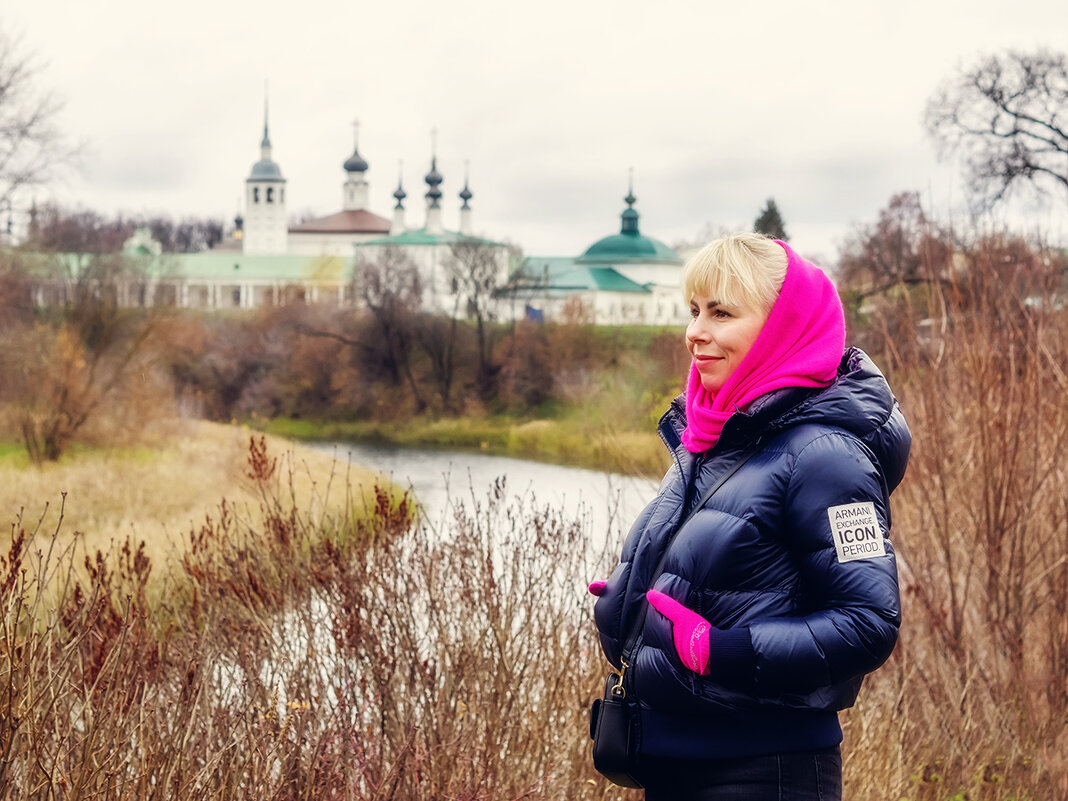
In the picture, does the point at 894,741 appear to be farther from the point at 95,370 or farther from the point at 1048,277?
the point at 95,370

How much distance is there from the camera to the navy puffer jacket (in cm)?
187

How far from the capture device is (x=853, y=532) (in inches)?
73.1

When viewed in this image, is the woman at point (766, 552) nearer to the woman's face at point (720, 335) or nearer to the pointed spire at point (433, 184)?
the woman's face at point (720, 335)

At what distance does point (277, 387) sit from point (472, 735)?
1292 inches

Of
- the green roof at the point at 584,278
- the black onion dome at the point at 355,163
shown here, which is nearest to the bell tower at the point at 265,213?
the black onion dome at the point at 355,163

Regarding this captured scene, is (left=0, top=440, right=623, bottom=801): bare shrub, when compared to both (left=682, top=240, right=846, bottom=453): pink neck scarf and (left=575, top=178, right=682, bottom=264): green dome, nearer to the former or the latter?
(left=682, top=240, right=846, bottom=453): pink neck scarf

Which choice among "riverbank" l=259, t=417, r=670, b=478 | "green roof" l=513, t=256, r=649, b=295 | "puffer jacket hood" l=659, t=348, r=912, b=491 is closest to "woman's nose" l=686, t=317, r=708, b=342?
"puffer jacket hood" l=659, t=348, r=912, b=491

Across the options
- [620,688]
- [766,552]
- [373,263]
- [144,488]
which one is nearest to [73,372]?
[144,488]

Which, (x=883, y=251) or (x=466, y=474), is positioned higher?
(x=883, y=251)

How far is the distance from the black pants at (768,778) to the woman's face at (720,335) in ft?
2.17

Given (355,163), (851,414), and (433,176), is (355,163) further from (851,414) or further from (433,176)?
(851,414)

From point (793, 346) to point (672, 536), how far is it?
1.33 feet

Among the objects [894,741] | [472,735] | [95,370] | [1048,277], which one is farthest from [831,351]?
[95,370]

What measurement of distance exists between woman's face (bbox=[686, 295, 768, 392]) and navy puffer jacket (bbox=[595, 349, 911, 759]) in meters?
0.11
